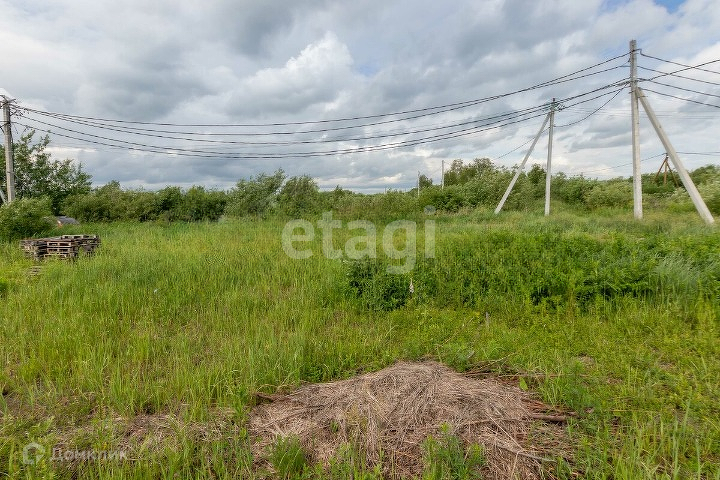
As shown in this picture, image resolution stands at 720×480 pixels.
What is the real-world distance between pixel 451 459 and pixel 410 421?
0.42 m

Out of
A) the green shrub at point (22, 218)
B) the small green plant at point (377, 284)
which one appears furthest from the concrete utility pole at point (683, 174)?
the green shrub at point (22, 218)

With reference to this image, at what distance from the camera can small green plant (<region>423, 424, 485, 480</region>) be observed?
1.88 metres

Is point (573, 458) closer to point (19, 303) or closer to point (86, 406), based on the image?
point (86, 406)

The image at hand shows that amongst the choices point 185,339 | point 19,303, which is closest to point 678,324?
point 185,339

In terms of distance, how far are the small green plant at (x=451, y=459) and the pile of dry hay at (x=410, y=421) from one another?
7 cm

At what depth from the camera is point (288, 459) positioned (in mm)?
2027

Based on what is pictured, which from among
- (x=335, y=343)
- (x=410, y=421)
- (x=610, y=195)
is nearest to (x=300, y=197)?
(x=335, y=343)

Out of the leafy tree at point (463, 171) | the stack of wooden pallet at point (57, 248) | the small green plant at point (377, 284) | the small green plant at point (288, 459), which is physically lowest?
the small green plant at point (288, 459)

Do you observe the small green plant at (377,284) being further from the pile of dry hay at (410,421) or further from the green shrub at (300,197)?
the green shrub at (300,197)

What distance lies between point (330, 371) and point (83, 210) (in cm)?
2308

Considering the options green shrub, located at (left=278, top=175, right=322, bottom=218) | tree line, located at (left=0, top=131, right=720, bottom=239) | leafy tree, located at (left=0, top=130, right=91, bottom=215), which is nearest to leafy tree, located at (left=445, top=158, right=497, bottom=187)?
tree line, located at (left=0, top=131, right=720, bottom=239)

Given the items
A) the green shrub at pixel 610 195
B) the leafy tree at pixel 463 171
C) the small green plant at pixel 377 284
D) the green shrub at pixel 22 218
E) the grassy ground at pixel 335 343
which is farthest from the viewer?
the leafy tree at pixel 463 171

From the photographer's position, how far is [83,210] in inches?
774

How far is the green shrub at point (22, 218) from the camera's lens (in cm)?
1049
